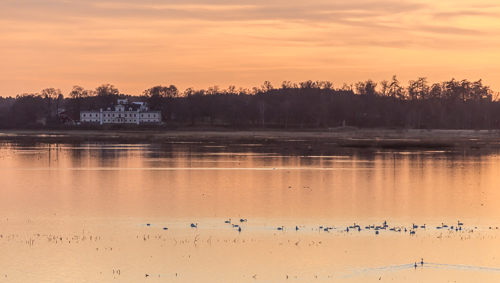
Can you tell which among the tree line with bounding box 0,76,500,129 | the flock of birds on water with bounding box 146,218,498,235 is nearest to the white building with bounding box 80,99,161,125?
the tree line with bounding box 0,76,500,129

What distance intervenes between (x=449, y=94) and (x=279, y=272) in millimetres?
177493

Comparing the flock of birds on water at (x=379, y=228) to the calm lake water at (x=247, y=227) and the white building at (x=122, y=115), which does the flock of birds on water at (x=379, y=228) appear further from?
the white building at (x=122, y=115)

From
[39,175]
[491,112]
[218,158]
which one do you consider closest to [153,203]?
[39,175]

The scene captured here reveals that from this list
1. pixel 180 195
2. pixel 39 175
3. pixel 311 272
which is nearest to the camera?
pixel 311 272

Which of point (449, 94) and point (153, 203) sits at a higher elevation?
point (449, 94)

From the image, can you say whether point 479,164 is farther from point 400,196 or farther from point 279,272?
point 279,272

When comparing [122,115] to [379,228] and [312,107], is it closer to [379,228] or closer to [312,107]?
[312,107]

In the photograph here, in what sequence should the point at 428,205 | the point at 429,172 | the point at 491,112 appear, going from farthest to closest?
the point at 491,112
the point at 429,172
the point at 428,205

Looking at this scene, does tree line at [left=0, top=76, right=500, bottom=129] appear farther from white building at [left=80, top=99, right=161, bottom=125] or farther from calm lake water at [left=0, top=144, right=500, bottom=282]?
calm lake water at [left=0, top=144, right=500, bottom=282]

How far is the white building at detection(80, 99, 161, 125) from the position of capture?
174 metres

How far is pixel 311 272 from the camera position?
1544cm

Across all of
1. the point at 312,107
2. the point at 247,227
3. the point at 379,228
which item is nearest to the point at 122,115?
the point at 312,107

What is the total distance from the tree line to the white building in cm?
375

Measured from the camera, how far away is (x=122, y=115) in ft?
579
